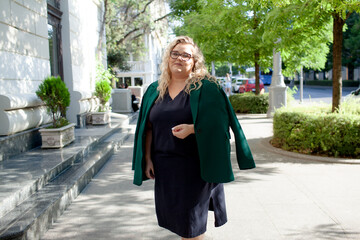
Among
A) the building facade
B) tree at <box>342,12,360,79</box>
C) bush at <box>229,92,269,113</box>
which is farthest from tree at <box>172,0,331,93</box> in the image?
tree at <box>342,12,360,79</box>

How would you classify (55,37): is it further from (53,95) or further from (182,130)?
(182,130)

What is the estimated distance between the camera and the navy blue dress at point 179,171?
2828mm

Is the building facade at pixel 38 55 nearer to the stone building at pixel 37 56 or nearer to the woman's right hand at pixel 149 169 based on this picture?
the stone building at pixel 37 56

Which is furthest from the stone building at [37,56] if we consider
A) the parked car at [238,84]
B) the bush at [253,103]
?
the parked car at [238,84]

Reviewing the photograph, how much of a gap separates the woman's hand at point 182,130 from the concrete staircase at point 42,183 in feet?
6.09

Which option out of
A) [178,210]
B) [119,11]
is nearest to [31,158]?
[178,210]

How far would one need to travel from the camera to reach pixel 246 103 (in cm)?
1872

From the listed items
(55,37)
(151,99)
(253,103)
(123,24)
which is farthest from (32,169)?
(123,24)

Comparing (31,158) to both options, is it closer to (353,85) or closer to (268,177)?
(268,177)

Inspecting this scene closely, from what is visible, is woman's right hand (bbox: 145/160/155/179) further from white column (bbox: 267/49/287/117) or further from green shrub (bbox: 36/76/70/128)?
white column (bbox: 267/49/287/117)

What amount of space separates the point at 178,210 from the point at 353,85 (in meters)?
53.0

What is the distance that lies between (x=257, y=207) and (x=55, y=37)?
30.1 ft

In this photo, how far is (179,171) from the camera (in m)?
2.84

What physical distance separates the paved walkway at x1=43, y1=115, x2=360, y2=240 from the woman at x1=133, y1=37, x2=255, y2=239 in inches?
46.0
